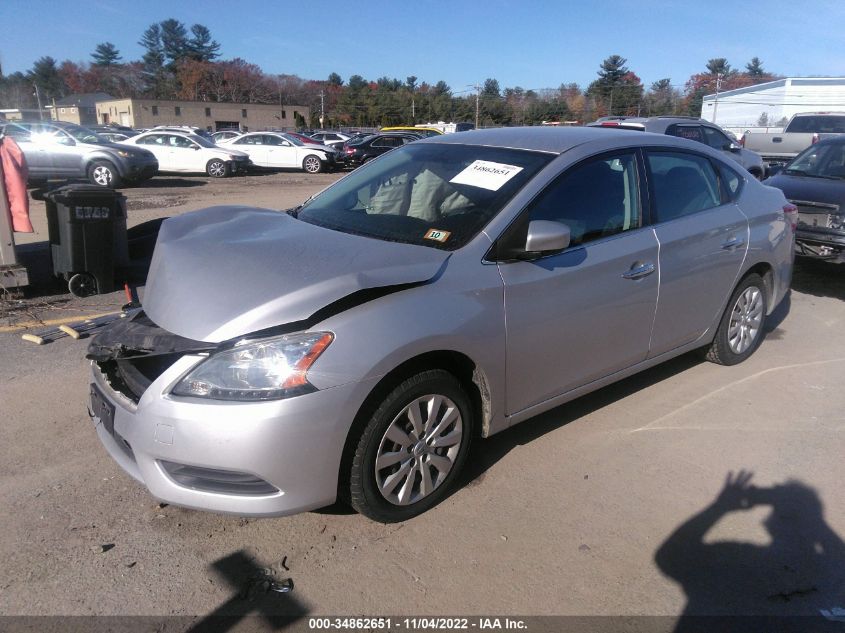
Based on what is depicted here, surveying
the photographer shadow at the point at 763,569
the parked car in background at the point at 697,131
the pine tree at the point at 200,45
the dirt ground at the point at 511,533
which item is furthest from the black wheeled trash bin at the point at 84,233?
the pine tree at the point at 200,45

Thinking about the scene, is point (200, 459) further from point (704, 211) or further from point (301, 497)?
point (704, 211)

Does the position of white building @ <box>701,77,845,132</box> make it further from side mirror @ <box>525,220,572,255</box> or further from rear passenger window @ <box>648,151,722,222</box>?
side mirror @ <box>525,220,572,255</box>

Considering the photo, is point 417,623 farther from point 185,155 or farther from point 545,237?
point 185,155

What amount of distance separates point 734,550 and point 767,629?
477 millimetres

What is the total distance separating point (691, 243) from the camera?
4.09 m

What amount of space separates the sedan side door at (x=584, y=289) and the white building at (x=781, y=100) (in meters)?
54.9

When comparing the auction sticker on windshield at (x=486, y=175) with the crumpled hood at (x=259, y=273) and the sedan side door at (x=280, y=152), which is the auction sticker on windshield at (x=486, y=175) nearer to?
the crumpled hood at (x=259, y=273)

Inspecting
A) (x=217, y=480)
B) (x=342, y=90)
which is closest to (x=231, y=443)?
(x=217, y=480)

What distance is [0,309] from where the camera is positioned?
5.92 metres

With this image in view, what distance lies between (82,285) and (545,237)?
16.9ft

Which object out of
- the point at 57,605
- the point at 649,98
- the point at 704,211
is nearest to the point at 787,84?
the point at 649,98

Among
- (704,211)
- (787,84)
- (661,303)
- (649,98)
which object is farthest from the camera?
(649,98)

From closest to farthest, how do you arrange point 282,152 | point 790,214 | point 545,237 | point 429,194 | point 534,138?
point 545,237, point 429,194, point 534,138, point 790,214, point 282,152

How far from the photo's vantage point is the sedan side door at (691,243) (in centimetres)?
398
